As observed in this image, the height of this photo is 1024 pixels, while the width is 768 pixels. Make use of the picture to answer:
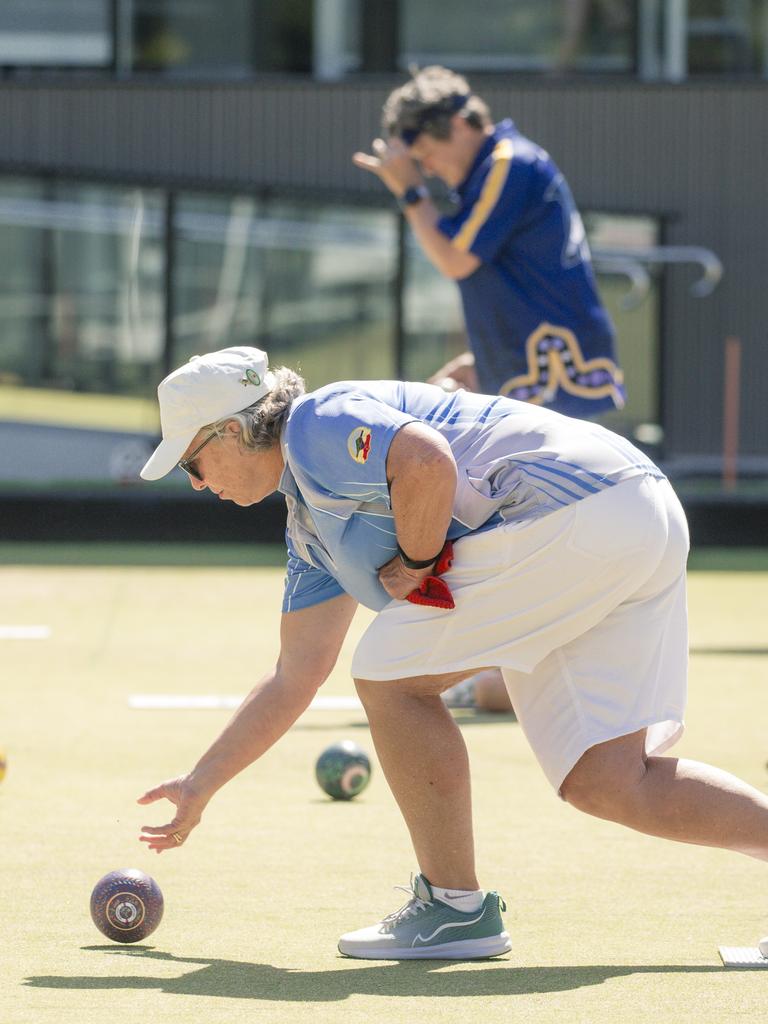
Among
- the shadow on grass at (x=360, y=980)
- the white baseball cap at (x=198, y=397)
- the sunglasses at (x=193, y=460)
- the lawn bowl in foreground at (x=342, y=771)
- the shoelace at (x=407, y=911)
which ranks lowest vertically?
the lawn bowl in foreground at (x=342, y=771)

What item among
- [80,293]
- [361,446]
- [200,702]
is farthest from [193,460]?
[80,293]

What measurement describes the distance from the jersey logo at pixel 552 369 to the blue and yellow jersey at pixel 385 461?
263 cm

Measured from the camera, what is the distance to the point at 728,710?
6.33 meters

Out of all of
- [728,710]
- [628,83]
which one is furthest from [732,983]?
[628,83]

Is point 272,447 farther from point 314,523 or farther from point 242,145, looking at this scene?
point 242,145

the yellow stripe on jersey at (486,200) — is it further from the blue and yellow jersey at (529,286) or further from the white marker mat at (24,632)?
the white marker mat at (24,632)

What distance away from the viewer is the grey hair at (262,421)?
3314 millimetres

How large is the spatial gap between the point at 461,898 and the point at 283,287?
519 inches

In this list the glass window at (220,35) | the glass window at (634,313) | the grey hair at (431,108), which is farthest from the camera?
the glass window at (220,35)

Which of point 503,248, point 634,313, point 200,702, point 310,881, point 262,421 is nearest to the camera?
point 262,421

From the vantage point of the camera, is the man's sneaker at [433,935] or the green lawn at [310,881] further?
the man's sneaker at [433,935]

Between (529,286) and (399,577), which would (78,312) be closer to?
(529,286)

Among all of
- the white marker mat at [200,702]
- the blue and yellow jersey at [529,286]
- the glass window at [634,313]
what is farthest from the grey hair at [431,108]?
the glass window at [634,313]

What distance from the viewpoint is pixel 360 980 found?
3.30 meters
